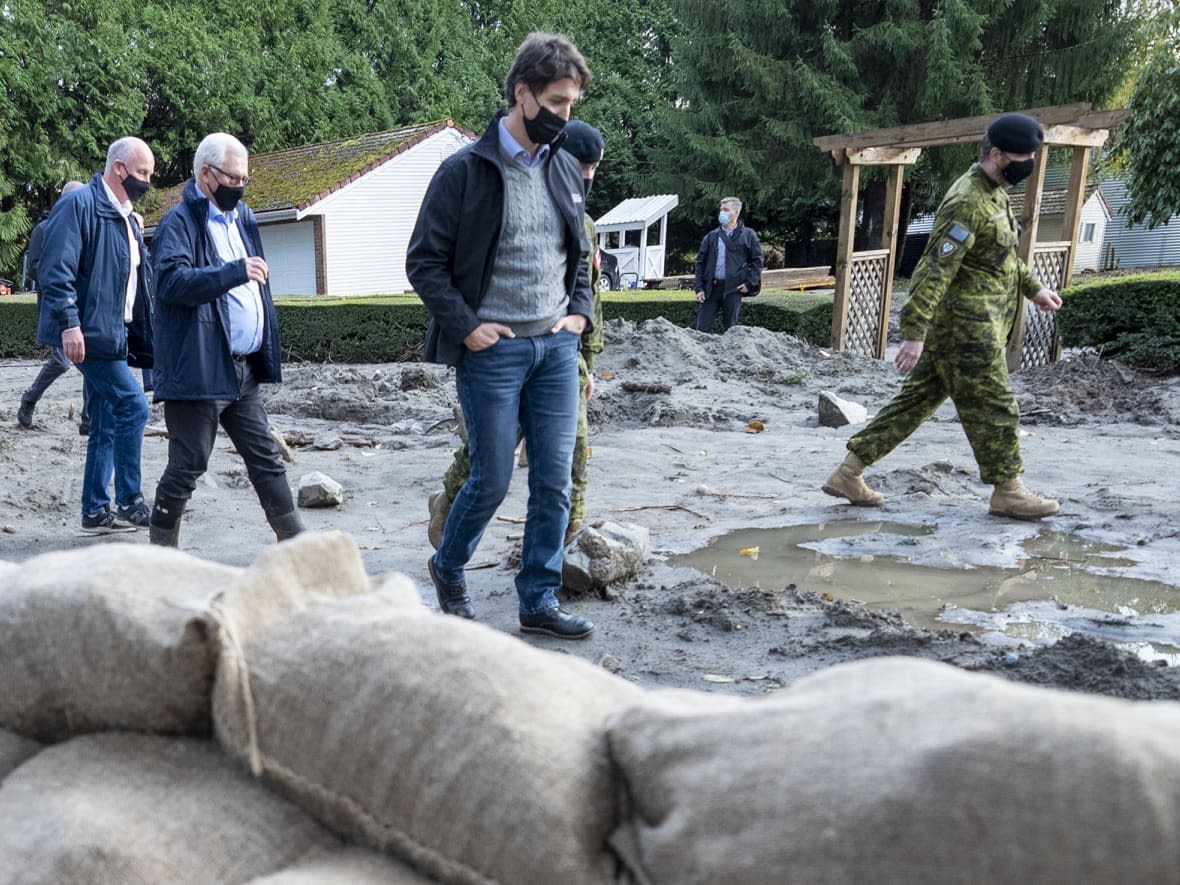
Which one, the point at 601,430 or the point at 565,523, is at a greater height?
the point at 565,523

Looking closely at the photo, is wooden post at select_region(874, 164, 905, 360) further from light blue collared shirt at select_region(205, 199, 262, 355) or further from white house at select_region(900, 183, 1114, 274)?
white house at select_region(900, 183, 1114, 274)

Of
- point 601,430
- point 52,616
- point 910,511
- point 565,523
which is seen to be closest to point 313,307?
point 601,430

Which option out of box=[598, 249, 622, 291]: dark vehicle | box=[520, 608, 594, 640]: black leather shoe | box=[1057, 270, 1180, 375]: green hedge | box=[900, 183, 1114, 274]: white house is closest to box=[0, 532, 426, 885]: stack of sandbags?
box=[520, 608, 594, 640]: black leather shoe

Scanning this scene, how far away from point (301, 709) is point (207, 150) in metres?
4.04

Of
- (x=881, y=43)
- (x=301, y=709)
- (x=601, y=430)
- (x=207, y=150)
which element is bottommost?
(x=601, y=430)

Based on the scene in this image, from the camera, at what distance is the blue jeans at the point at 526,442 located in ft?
12.9

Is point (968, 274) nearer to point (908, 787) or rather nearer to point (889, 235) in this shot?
point (908, 787)

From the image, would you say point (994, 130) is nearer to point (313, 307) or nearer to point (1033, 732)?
point (1033, 732)

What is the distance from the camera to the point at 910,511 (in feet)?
21.1

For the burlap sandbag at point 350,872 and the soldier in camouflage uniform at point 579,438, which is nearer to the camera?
the burlap sandbag at point 350,872

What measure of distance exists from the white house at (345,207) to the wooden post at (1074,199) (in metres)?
17.4

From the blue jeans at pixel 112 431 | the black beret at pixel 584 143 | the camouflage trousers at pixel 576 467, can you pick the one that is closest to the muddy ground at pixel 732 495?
the blue jeans at pixel 112 431

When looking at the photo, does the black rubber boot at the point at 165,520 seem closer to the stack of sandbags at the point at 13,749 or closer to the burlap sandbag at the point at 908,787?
the stack of sandbags at the point at 13,749

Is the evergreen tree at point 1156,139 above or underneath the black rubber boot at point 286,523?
above
